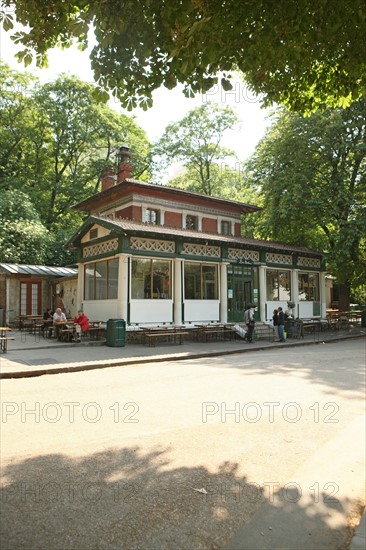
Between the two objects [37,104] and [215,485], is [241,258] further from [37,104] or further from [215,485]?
[37,104]

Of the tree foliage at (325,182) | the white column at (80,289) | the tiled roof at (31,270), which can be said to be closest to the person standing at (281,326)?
the tree foliage at (325,182)

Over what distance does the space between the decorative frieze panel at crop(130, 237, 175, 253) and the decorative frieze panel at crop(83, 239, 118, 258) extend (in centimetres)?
90

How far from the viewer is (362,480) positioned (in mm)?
4402

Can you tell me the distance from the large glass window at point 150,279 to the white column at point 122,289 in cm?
47

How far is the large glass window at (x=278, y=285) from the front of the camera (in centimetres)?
2541

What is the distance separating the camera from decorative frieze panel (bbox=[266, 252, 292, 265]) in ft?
82.4

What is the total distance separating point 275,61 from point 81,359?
412 inches

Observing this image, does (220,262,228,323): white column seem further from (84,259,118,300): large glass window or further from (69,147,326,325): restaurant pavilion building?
(84,259,118,300): large glass window

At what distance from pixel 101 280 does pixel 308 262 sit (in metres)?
13.9

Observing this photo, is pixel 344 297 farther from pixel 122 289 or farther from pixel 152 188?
pixel 122 289

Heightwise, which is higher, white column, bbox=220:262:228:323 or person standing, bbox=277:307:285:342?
white column, bbox=220:262:228:323

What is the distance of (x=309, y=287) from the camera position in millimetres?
27688

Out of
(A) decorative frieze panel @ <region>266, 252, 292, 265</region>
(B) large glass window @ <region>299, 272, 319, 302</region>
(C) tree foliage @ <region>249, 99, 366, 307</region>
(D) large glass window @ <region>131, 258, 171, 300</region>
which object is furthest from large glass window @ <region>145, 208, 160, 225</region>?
(B) large glass window @ <region>299, 272, 319, 302</region>

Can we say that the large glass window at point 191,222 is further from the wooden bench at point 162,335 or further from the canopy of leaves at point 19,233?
the canopy of leaves at point 19,233
